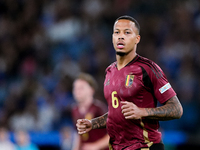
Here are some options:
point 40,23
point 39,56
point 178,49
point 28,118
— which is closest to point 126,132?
point 178,49

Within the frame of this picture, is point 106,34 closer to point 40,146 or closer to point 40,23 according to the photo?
point 40,23

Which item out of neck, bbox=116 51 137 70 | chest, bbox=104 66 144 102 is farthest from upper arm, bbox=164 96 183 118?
neck, bbox=116 51 137 70

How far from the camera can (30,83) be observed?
10.5 m

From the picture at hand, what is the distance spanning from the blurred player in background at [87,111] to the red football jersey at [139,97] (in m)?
2.28

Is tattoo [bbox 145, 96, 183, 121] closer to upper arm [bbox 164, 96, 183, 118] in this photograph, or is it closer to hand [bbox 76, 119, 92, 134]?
upper arm [bbox 164, 96, 183, 118]

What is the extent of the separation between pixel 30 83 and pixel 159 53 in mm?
3805

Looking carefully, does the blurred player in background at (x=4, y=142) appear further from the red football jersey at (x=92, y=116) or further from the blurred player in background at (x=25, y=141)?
the red football jersey at (x=92, y=116)

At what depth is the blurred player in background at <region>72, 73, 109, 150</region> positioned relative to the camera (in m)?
5.78

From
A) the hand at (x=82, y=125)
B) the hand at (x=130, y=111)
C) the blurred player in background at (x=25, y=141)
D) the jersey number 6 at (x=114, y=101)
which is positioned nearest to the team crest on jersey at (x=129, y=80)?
the jersey number 6 at (x=114, y=101)

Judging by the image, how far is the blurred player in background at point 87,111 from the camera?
578cm

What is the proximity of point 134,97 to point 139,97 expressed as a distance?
0.05 meters

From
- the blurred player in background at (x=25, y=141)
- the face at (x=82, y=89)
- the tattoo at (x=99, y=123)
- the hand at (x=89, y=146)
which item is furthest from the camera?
the blurred player in background at (x=25, y=141)

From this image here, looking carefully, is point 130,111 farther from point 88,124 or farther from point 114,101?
point 88,124

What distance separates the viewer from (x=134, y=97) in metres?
3.41
